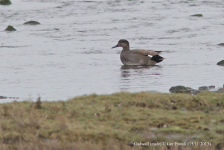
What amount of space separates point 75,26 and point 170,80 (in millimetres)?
13059

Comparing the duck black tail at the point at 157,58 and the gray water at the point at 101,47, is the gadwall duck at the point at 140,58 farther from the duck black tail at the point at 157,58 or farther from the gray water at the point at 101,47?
the gray water at the point at 101,47

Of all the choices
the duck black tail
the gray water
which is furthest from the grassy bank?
the duck black tail

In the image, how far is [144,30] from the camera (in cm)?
2372

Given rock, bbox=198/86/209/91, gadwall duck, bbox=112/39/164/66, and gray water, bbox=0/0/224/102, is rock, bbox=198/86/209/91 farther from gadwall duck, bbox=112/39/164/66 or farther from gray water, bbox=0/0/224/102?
gadwall duck, bbox=112/39/164/66

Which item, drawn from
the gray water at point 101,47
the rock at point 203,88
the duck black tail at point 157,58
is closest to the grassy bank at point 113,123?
the gray water at point 101,47

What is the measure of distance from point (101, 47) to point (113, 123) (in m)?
12.5

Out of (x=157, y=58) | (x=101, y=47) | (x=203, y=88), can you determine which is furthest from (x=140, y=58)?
(x=203, y=88)

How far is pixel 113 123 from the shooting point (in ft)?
21.7

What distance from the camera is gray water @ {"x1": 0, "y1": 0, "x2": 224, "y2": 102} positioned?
1233 centimetres

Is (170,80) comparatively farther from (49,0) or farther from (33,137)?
(49,0)

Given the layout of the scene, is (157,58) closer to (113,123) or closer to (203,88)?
(203,88)

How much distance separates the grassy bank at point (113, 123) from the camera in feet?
19.6

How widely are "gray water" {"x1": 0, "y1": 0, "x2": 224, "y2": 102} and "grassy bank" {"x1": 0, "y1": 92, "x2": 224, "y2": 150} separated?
114 inches

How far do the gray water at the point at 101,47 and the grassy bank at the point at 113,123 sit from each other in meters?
2.88
